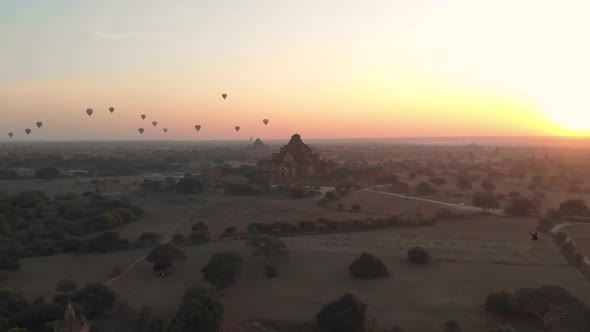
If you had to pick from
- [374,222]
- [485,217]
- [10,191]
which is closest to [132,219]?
[374,222]

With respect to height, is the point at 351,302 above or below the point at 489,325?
above

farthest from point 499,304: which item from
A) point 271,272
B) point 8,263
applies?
point 8,263

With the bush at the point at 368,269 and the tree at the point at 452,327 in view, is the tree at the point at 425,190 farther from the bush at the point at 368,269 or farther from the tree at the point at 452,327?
the tree at the point at 452,327

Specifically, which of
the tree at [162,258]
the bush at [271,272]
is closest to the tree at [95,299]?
the tree at [162,258]

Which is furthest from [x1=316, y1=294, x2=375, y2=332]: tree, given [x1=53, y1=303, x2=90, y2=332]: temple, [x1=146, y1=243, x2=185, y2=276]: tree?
[x1=146, y1=243, x2=185, y2=276]: tree

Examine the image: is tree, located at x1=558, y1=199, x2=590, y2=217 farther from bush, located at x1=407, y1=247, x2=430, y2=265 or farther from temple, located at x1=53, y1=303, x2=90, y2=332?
temple, located at x1=53, y1=303, x2=90, y2=332

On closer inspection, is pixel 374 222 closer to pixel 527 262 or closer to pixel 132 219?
pixel 527 262

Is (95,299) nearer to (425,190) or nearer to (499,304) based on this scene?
(499,304)
